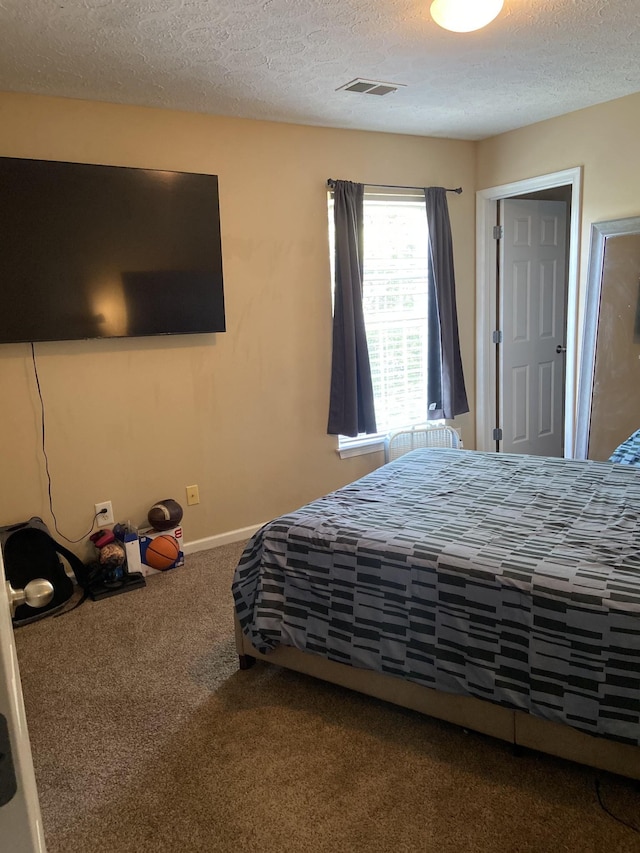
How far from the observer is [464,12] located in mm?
2199

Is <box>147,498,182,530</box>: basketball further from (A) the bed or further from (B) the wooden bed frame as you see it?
(B) the wooden bed frame

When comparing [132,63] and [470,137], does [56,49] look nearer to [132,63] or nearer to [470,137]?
[132,63]

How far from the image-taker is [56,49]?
254 centimetres

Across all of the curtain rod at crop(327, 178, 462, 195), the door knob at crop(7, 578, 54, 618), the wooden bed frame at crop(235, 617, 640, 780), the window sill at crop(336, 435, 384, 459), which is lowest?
the wooden bed frame at crop(235, 617, 640, 780)

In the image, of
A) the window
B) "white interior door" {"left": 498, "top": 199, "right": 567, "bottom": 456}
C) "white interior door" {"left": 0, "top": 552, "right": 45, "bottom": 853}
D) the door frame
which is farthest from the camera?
"white interior door" {"left": 498, "top": 199, "right": 567, "bottom": 456}

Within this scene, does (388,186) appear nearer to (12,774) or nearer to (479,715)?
(479,715)

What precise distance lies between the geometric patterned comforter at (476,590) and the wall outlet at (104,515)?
1.34 meters

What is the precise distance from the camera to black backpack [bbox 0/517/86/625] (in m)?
2.94

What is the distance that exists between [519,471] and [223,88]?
93.1 inches

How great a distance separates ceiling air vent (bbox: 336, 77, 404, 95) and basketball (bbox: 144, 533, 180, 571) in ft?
8.41

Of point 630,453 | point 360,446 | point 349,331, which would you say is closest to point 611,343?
point 630,453

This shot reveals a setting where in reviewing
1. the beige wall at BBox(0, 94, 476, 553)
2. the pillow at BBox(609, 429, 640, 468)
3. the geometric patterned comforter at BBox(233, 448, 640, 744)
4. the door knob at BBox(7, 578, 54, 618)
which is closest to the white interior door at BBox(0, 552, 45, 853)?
the door knob at BBox(7, 578, 54, 618)

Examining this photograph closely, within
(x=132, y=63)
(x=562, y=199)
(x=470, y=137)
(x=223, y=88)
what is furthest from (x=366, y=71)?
(x=562, y=199)

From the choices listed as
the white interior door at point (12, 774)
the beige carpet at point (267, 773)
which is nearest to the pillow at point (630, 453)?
the beige carpet at point (267, 773)
